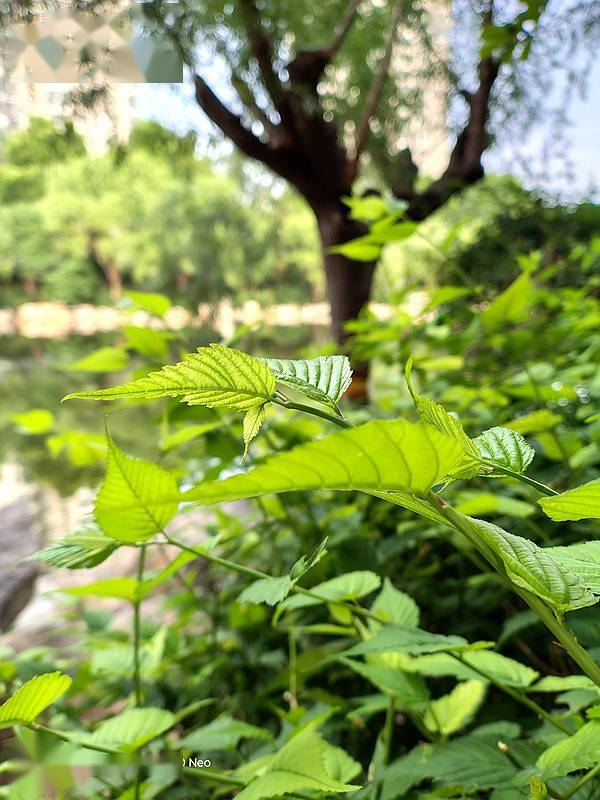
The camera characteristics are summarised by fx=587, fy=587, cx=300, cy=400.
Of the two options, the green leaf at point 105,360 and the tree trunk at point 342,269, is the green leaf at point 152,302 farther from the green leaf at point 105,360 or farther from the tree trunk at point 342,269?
the tree trunk at point 342,269

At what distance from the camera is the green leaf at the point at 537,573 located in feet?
0.56

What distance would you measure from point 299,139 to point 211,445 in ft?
8.26

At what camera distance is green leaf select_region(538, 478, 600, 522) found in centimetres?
19

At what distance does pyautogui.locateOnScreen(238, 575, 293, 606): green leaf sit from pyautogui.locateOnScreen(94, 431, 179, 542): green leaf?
0.18 ft

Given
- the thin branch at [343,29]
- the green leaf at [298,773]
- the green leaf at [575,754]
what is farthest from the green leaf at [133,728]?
the thin branch at [343,29]

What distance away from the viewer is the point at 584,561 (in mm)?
211

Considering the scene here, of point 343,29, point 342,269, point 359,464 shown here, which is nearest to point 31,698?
point 359,464

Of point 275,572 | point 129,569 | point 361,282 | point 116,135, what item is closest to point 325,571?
point 275,572

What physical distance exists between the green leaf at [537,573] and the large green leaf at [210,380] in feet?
0.27

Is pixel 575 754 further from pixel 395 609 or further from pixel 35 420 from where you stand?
pixel 35 420

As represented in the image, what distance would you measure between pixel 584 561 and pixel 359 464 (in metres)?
0.11

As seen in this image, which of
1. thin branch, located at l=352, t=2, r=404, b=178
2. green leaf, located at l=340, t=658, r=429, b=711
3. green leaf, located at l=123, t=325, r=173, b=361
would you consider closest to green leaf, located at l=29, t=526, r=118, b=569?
green leaf, located at l=340, t=658, r=429, b=711

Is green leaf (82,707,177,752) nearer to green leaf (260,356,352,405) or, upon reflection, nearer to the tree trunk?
green leaf (260,356,352,405)

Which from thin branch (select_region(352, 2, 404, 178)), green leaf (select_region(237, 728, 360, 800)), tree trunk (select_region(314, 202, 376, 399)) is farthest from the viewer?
tree trunk (select_region(314, 202, 376, 399))
